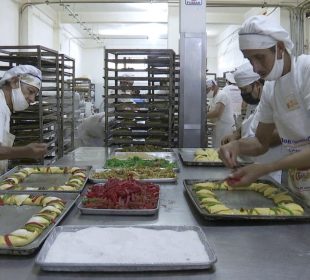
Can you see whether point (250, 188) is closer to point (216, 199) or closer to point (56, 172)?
point (216, 199)

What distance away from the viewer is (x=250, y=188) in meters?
1.87

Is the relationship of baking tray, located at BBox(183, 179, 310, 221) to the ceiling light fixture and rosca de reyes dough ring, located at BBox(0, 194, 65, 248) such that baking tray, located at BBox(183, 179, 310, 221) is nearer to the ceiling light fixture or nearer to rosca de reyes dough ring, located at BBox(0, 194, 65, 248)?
rosca de reyes dough ring, located at BBox(0, 194, 65, 248)

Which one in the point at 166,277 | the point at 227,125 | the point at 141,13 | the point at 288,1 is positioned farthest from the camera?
the point at 141,13

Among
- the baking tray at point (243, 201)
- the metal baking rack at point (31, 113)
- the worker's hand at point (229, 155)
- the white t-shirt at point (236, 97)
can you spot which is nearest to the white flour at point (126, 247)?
the baking tray at point (243, 201)

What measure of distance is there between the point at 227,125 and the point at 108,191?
381 centimetres

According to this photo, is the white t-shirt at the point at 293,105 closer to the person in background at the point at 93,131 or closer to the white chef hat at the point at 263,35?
the white chef hat at the point at 263,35

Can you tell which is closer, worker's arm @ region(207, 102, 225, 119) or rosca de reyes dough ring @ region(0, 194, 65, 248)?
rosca de reyes dough ring @ region(0, 194, 65, 248)

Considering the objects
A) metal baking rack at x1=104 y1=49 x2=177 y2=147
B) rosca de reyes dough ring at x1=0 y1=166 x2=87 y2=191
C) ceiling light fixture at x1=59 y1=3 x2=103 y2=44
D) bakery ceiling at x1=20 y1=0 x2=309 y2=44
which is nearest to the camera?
rosca de reyes dough ring at x1=0 y1=166 x2=87 y2=191

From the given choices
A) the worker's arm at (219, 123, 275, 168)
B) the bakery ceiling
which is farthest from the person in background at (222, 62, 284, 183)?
the bakery ceiling

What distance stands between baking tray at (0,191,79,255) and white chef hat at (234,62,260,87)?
1.47 meters

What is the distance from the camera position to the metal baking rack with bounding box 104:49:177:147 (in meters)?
4.07

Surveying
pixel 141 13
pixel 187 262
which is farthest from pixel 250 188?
pixel 141 13

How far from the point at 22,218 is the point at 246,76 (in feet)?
5.81

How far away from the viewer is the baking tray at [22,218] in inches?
44.3
